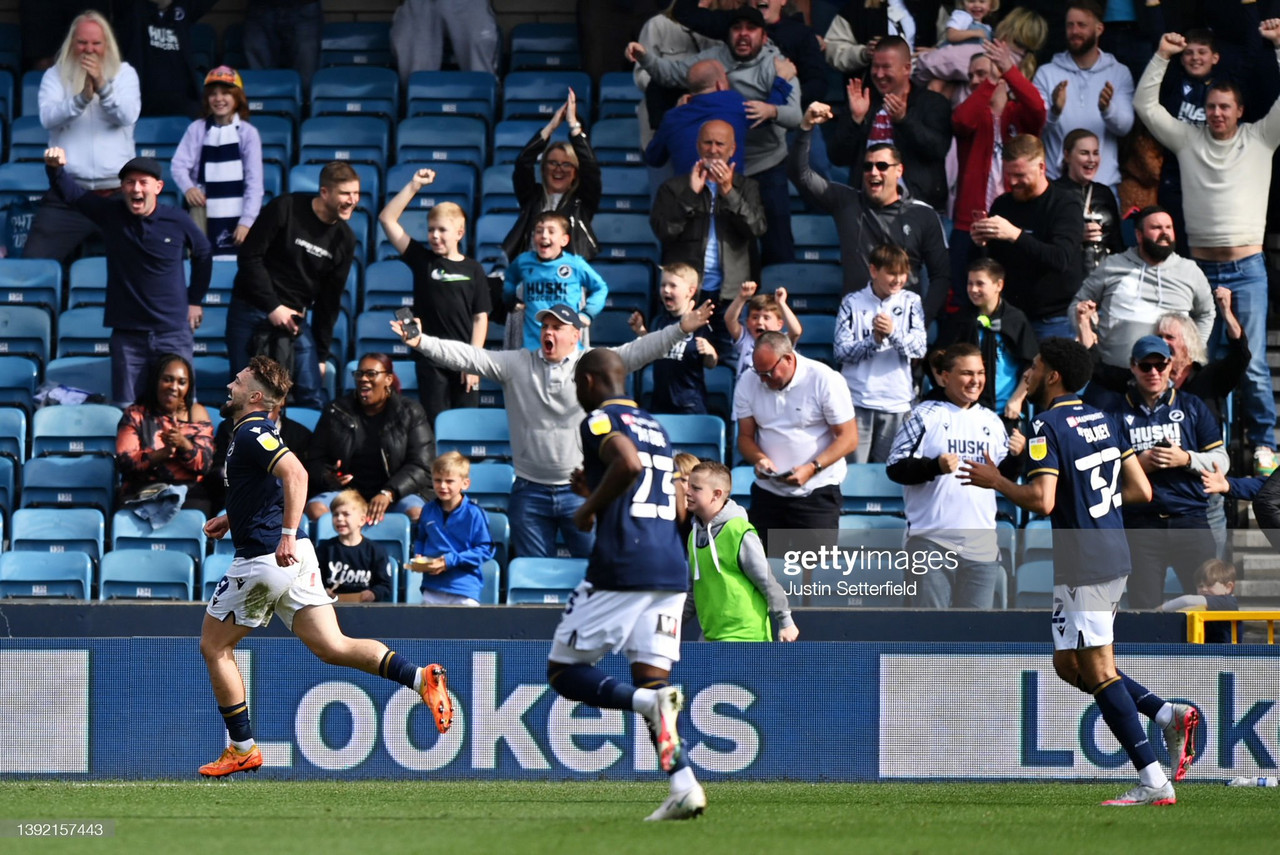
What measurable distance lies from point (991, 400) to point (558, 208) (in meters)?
3.39

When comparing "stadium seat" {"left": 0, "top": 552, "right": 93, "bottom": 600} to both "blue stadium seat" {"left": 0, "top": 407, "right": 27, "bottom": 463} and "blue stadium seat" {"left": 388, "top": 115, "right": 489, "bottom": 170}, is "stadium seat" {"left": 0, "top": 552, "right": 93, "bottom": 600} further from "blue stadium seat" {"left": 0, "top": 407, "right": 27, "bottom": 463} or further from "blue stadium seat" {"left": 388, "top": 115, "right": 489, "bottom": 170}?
"blue stadium seat" {"left": 388, "top": 115, "right": 489, "bottom": 170}

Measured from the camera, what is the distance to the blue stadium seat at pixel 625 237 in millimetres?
14000

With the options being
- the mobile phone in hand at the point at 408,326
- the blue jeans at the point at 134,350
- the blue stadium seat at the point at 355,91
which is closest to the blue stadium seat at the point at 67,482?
the blue jeans at the point at 134,350

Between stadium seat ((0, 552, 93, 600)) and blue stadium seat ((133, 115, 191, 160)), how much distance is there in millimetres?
4970

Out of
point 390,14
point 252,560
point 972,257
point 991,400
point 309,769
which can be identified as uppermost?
point 390,14

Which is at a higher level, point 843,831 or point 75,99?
point 75,99

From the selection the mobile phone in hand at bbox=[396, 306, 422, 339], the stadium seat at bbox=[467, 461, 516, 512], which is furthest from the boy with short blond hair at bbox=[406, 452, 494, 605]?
the stadium seat at bbox=[467, 461, 516, 512]

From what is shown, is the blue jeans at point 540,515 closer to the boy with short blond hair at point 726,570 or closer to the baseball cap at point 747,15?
the boy with short blond hair at point 726,570

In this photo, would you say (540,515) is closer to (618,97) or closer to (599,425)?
(599,425)

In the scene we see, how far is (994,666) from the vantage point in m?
9.77

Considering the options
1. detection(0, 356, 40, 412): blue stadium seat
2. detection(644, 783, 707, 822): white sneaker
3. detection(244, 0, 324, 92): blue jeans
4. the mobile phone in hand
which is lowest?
detection(644, 783, 707, 822): white sneaker

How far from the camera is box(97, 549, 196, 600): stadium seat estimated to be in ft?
36.1

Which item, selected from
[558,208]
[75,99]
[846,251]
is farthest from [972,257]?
[75,99]

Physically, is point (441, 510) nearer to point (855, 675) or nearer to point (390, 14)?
point (855, 675)
